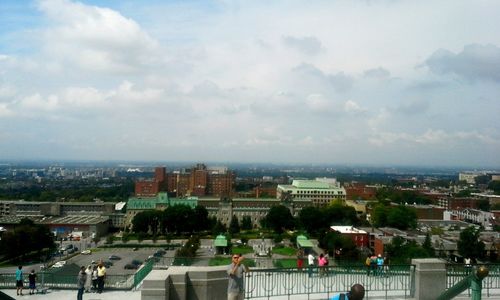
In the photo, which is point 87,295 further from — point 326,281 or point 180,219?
point 180,219

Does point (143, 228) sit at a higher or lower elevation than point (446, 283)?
lower

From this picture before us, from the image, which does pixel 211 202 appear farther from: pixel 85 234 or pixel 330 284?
pixel 330 284

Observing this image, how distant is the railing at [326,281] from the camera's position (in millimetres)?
10297

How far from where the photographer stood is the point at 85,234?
2773 inches

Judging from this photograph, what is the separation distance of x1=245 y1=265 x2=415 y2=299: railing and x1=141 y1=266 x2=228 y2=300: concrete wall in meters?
1.09

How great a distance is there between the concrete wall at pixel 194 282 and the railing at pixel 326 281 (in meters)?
1.09

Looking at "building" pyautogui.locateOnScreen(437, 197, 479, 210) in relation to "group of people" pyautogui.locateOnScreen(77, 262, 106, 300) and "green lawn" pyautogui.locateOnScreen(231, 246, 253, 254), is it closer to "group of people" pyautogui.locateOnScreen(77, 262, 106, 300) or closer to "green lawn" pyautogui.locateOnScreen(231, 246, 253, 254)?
"green lawn" pyautogui.locateOnScreen(231, 246, 253, 254)

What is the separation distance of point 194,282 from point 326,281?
350cm

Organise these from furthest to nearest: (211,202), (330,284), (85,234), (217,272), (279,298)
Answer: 1. (211,202)
2. (85,234)
3. (330,284)
4. (279,298)
5. (217,272)

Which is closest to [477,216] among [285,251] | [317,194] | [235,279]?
[317,194]

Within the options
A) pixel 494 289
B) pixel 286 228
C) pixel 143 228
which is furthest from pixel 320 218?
pixel 494 289

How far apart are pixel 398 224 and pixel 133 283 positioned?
170 ft

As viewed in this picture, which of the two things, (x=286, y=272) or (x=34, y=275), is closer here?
(x=286, y=272)

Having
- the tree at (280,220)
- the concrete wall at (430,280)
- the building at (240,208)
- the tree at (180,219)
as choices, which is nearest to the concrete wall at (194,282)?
the concrete wall at (430,280)
